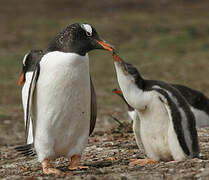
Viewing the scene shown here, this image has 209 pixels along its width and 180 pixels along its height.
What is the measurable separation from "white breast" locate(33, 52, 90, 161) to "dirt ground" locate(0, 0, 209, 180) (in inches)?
12.1

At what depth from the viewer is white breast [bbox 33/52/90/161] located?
4.54 meters

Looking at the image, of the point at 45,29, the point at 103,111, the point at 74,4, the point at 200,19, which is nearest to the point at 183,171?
the point at 103,111

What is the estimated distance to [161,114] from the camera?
460 centimetres

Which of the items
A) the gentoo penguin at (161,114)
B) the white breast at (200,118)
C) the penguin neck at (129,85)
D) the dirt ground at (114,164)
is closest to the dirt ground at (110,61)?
the dirt ground at (114,164)

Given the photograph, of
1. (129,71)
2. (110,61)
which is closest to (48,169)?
(129,71)

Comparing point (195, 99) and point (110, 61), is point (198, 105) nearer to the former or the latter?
point (195, 99)

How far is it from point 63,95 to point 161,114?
101 cm

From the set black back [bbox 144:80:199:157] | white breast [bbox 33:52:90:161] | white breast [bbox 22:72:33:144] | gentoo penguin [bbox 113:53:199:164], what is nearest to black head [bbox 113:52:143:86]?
gentoo penguin [bbox 113:53:199:164]

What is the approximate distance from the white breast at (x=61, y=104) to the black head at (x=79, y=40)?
9cm

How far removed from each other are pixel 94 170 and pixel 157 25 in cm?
2122

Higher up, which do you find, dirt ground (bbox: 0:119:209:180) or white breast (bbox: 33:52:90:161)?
white breast (bbox: 33:52:90:161)

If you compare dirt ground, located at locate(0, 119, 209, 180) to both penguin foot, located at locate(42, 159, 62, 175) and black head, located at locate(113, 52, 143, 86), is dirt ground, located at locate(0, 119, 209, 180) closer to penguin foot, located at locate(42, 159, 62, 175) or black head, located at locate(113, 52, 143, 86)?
penguin foot, located at locate(42, 159, 62, 175)

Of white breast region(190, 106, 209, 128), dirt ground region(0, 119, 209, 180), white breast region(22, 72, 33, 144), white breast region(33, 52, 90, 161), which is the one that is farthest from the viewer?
white breast region(190, 106, 209, 128)

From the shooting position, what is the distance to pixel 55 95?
463 cm
